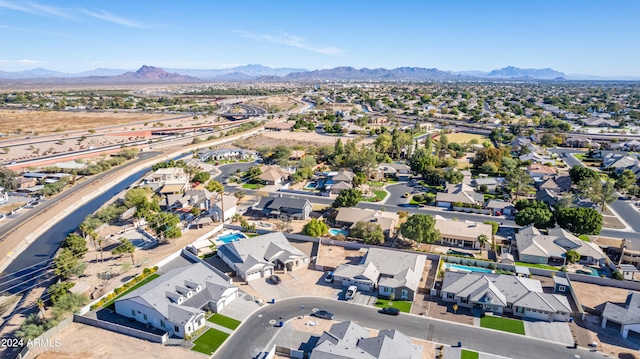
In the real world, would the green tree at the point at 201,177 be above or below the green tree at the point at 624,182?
below

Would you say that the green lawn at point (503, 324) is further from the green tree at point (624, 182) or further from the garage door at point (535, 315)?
the green tree at point (624, 182)

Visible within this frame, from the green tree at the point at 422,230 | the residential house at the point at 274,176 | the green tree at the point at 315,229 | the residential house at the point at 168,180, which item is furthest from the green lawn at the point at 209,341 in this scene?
the residential house at the point at 274,176

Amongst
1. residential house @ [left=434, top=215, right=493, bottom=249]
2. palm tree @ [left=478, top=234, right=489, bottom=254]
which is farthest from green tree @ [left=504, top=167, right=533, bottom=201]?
palm tree @ [left=478, top=234, right=489, bottom=254]

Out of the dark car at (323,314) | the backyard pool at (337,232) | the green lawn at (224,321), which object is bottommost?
the backyard pool at (337,232)

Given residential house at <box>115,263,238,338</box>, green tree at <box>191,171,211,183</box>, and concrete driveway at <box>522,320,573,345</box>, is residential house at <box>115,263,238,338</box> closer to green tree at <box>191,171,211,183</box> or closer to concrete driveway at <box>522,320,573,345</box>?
concrete driveway at <box>522,320,573,345</box>

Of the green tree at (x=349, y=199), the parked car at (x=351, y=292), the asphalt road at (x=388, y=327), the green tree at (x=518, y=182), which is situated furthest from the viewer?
the green tree at (x=518, y=182)

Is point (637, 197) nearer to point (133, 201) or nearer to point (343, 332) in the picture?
point (343, 332)

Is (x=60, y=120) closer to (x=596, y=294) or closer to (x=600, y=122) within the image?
(x=596, y=294)
